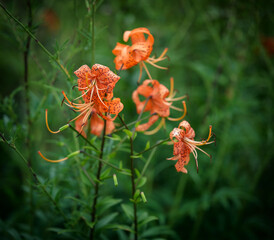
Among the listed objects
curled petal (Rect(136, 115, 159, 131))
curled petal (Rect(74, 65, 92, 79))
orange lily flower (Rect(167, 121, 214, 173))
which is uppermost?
curled petal (Rect(74, 65, 92, 79))

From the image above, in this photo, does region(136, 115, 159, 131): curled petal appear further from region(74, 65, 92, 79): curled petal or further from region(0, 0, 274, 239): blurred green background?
region(0, 0, 274, 239): blurred green background

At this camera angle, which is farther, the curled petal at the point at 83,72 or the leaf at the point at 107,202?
the leaf at the point at 107,202

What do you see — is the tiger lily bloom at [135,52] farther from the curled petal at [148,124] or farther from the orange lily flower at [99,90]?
the curled petal at [148,124]

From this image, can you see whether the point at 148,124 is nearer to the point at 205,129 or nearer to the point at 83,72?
the point at 83,72

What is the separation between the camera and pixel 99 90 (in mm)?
636

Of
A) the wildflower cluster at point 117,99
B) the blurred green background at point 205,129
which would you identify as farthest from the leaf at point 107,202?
the blurred green background at point 205,129

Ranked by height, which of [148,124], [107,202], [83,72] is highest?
[83,72]

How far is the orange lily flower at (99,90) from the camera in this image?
23.8 inches

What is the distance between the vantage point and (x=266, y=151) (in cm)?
142

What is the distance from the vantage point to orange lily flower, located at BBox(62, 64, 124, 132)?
23.8 inches

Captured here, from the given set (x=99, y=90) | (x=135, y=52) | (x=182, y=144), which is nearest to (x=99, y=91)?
(x=99, y=90)

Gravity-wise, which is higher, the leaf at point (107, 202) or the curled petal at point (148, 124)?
the curled petal at point (148, 124)

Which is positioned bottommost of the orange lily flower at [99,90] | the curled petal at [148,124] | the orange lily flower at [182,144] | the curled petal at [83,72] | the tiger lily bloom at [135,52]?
the orange lily flower at [182,144]

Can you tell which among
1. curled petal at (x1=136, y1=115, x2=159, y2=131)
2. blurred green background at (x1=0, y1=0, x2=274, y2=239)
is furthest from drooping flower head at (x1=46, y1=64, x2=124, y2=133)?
blurred green background at (x1=0, y1=0, x2=274, y2=239)
